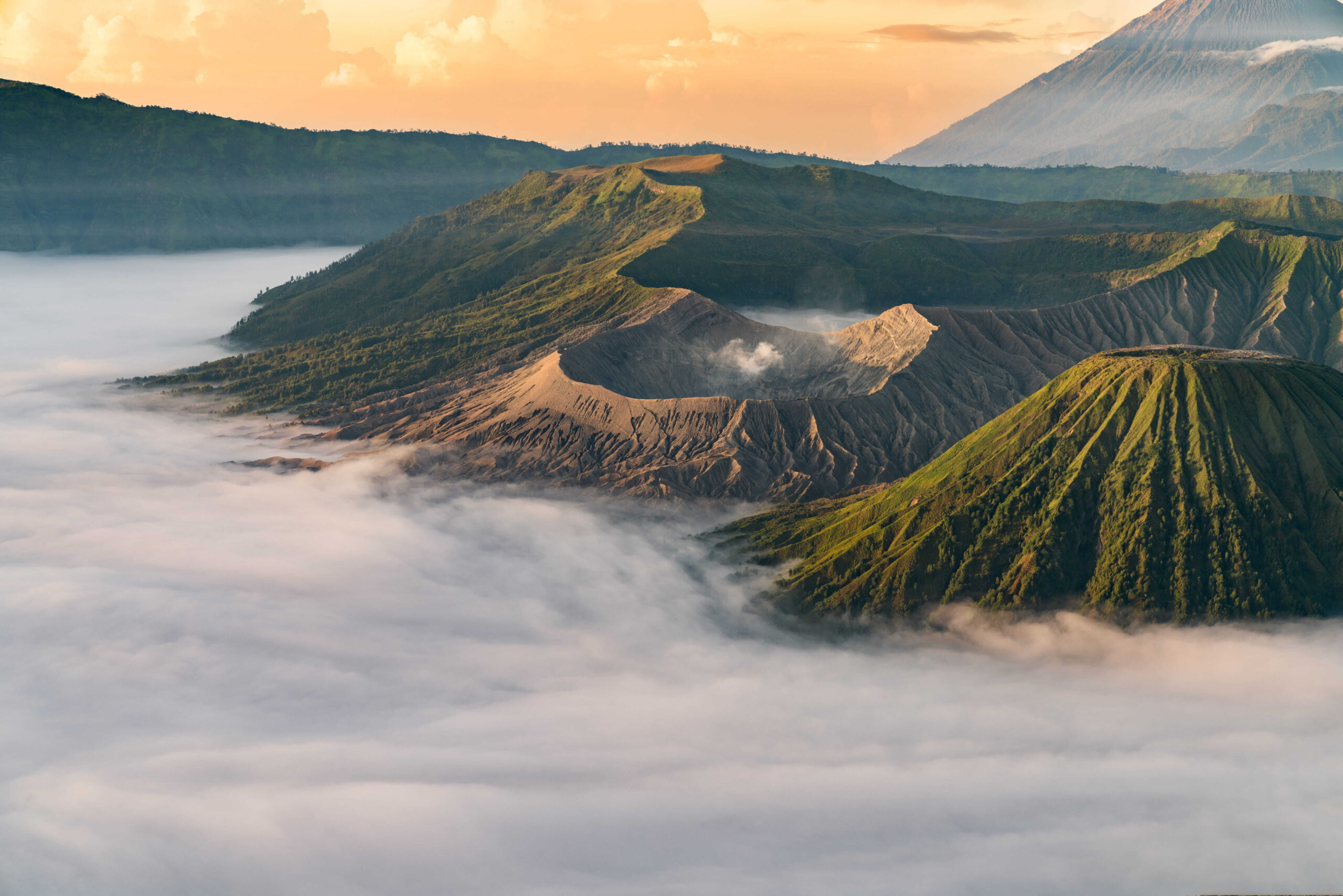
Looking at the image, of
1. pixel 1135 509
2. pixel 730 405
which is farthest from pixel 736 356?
pixel 1135 509

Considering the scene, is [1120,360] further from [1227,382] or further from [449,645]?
[449,645]

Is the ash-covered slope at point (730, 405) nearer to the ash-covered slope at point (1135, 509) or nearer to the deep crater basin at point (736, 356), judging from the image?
the deep crater basin at point (736, 356)

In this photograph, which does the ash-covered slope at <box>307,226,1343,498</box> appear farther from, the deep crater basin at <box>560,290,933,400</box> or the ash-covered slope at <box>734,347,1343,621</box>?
the ash-covered slope at <box>734,347,1343,621</box>

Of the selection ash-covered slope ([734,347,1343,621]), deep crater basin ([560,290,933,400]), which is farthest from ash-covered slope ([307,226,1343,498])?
ash-covered slope ([734,347,1343,621])

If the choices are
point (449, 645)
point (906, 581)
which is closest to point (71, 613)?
point (449, 645)

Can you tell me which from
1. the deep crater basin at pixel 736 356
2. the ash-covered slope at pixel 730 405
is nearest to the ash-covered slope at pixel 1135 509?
the ash-covered slope at pixel 730 405
